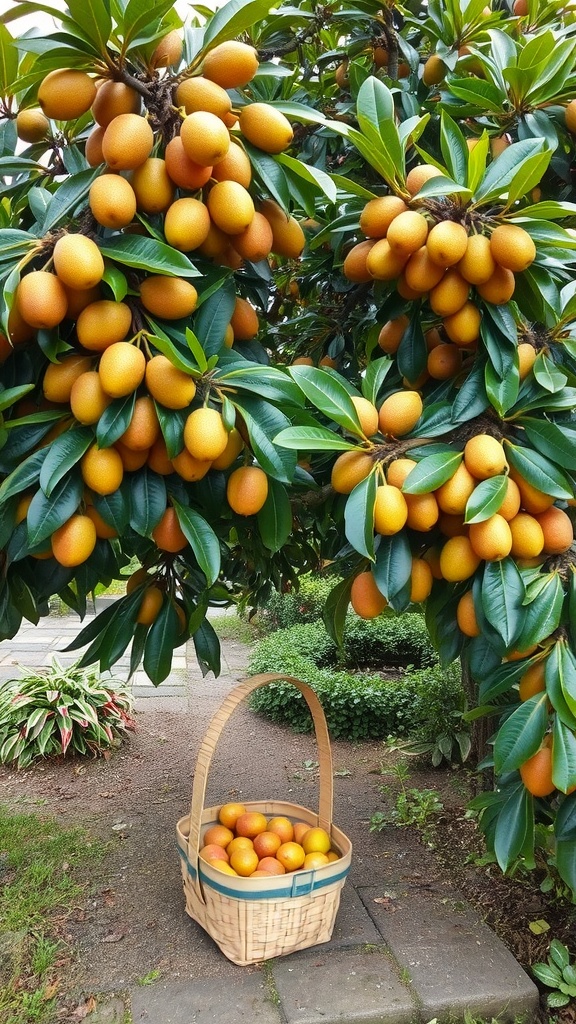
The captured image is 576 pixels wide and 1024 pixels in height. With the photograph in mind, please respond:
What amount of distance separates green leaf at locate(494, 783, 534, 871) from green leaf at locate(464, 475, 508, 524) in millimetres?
697

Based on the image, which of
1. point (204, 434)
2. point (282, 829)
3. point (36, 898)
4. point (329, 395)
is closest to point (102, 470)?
point (204, 434)

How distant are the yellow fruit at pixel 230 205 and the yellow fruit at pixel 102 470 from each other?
0.38 metres

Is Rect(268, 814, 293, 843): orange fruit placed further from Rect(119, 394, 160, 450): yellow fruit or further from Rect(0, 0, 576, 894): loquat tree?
Rect(119, 394, 160, 450): yellow fruit

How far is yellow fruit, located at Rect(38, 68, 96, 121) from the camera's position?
38.3 inches

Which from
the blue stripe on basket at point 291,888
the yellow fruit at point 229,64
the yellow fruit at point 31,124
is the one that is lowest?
the blue stripe on basket at point 291,888

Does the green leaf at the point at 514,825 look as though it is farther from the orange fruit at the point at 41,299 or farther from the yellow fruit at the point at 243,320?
the orange fruit at the point at 41,299

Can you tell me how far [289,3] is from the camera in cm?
212

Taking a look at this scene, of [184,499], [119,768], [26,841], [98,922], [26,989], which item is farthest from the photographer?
[119,768]

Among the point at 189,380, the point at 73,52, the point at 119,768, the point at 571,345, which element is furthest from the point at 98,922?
the point at 73,52

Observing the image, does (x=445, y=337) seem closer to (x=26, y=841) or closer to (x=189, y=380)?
(x=189, y=380)

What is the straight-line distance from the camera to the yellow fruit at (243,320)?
1.29 meters

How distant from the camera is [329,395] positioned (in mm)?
1171

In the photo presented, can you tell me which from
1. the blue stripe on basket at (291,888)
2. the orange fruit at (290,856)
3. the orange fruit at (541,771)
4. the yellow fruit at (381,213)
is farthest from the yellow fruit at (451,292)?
the orange fruit at (290,856)

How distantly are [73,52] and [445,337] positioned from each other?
88cm
